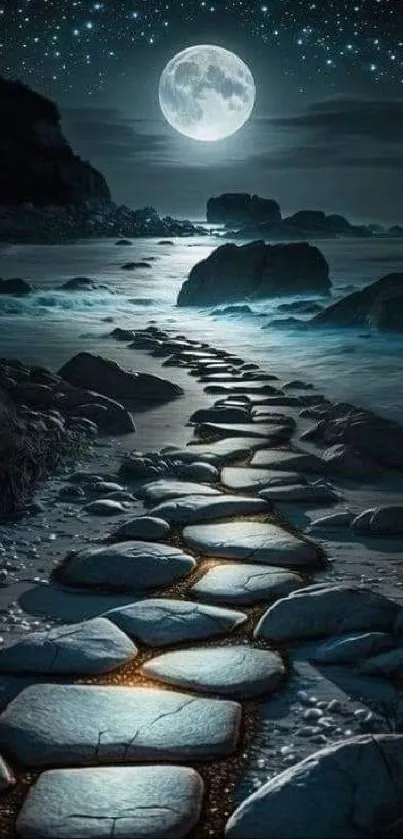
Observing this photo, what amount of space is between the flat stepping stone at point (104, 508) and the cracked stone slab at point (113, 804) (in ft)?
8.08

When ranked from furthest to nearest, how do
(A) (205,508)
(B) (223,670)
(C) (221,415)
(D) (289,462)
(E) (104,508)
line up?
(C) (221,415) < (D) (289,462) < (E) (104,508) < (A) (205,508) < (B) (223,670)

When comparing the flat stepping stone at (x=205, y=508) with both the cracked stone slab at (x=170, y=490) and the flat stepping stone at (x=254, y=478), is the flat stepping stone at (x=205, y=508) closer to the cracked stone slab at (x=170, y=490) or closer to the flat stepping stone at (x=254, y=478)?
the cracked stone slab at (x=170, y=490)

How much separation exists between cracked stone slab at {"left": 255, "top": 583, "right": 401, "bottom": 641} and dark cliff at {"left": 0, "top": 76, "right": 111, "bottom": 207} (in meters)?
61.7

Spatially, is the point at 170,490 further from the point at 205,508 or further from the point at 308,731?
the point at 308,731

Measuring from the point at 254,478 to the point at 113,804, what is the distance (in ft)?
10.6

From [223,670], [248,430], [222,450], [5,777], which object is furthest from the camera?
[248,430]

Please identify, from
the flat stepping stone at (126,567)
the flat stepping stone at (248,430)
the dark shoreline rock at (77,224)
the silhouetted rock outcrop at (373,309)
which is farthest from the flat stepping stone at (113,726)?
the dark shoreline rock at (77,224)

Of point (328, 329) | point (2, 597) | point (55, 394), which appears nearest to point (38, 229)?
point (328, 329)

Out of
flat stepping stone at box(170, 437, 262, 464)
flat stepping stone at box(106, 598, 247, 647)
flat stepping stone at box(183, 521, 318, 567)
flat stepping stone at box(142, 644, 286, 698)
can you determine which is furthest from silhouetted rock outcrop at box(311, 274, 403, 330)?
flat stepping stone at box(142, 644, 286, 698)

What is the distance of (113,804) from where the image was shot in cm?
226

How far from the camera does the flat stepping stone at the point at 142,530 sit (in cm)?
436

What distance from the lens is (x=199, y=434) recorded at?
6902 millimetres

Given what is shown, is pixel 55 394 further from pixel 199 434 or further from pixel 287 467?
pixel 287 467

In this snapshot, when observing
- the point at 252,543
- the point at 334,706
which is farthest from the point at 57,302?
the point at 334,706
